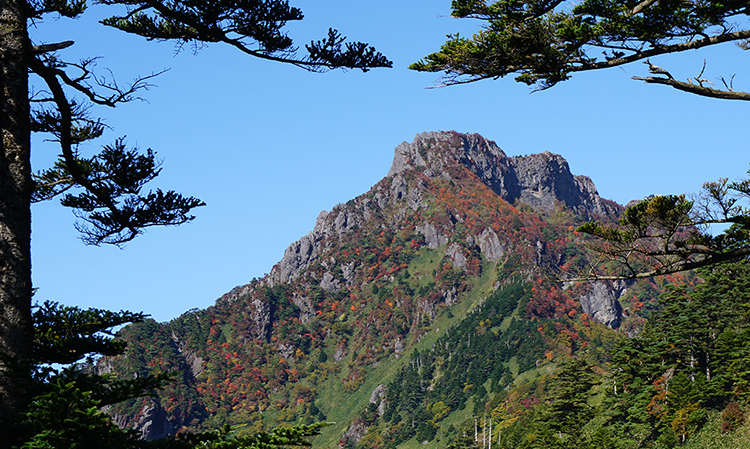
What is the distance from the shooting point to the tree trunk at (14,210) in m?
7.58

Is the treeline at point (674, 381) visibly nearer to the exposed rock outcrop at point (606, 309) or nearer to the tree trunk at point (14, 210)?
the tree trunk at point (14, 210)

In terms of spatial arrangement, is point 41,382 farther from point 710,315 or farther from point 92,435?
point 710,315

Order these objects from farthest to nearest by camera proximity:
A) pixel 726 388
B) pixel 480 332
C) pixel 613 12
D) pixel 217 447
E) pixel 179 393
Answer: pixel 179 393 < pixel 480 332 < pixel 726 388 < pixel 613 12 < pixel 217 447

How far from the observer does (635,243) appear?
1286 cm

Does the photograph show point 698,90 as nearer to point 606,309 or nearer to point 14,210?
point 14,210

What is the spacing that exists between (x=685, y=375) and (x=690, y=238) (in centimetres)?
4137

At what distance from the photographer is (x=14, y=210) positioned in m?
7.88

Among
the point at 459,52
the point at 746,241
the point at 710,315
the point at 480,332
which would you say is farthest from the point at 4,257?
the point at 480,332

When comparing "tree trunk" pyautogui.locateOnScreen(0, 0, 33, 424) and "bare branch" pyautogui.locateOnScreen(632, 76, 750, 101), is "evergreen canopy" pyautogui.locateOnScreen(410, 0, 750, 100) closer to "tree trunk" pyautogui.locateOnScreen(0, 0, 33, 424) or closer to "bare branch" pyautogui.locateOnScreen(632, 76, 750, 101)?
"bare branch" pyautogui.locateOnScreen(632, 76, 750, 101)

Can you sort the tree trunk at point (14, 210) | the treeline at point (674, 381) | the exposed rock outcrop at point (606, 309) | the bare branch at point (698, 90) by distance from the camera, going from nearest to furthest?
the tree trunk at point (14, 210) < the bare branch at point (698, 90) < the treeline at point (674, 381) < the exposed rock outcrop at point (606, 309)

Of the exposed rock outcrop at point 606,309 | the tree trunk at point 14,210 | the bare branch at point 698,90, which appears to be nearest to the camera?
the tree trunk at point 14,210

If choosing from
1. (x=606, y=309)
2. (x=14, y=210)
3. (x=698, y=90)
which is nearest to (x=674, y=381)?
(x=698, y=90)

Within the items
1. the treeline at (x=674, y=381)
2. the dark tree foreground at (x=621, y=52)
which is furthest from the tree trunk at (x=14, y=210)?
the treeline at (x=674, y=381)

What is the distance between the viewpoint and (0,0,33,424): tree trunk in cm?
758
